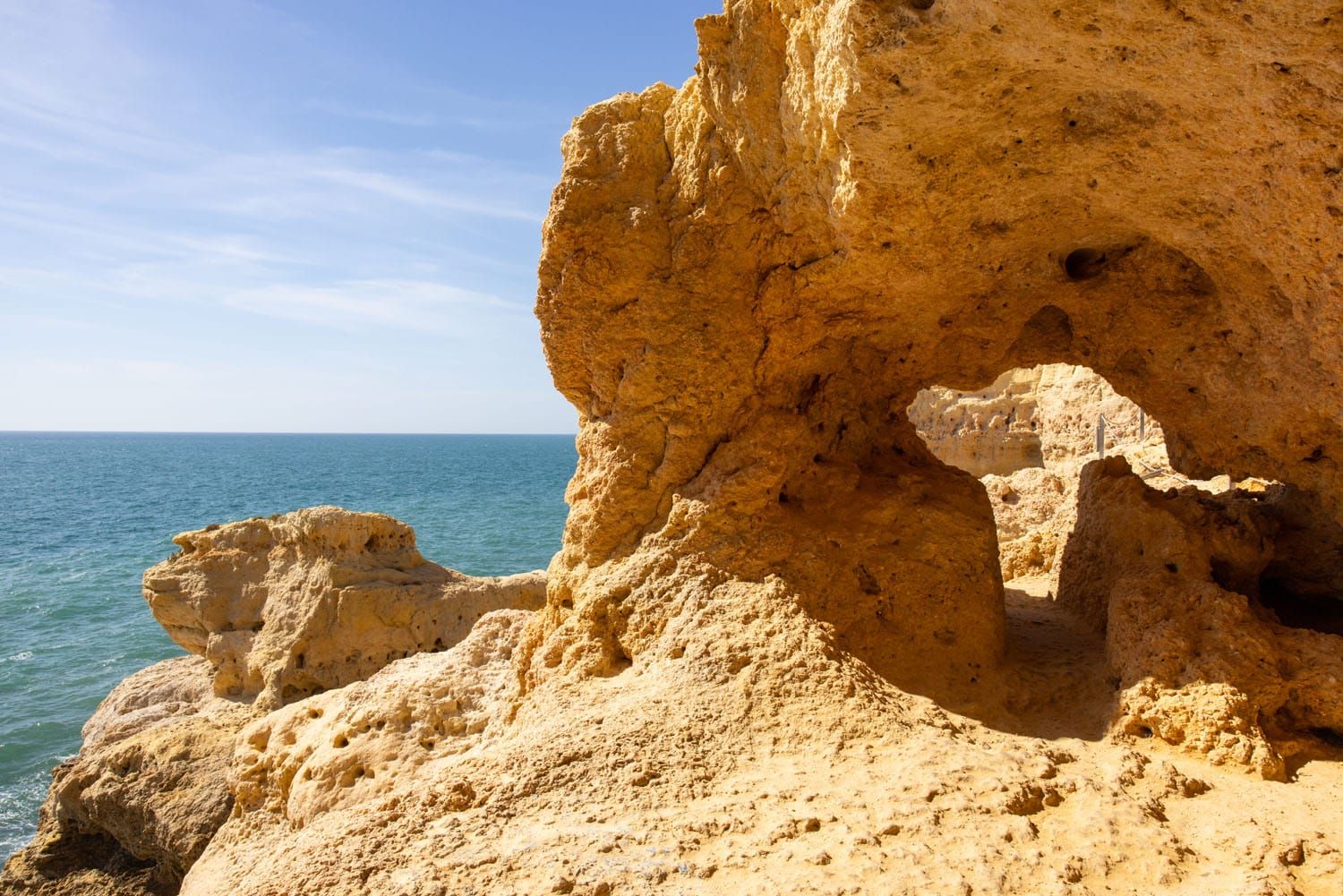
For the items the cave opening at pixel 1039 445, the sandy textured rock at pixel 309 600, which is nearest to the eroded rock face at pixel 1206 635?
the cave opening at pixel 1039 445

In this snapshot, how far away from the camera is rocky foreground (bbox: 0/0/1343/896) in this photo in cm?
300

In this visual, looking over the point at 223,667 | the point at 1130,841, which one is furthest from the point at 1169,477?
the point at 223,667

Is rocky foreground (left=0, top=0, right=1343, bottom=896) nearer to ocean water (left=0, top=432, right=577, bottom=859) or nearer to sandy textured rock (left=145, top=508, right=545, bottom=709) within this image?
sandy textured rock (left=145, top=508, right=545, bottom=709)

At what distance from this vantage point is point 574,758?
368cm

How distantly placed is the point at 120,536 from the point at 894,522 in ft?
124

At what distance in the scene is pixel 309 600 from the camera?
10508 mm

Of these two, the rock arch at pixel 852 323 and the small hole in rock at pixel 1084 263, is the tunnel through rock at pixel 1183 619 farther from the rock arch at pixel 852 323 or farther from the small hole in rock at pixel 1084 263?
the small hole in rock at pixel 1084 263

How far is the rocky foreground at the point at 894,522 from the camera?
300 cm

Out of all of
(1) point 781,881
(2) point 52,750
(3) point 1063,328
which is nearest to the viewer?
(1) point 781,881

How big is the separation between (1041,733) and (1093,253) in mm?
2785

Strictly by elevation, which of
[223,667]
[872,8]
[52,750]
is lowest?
[52,750]

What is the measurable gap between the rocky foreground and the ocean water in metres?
10.2

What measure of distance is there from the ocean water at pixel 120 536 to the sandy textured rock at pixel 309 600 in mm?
3261

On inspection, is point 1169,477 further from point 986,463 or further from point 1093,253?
point 986,463
